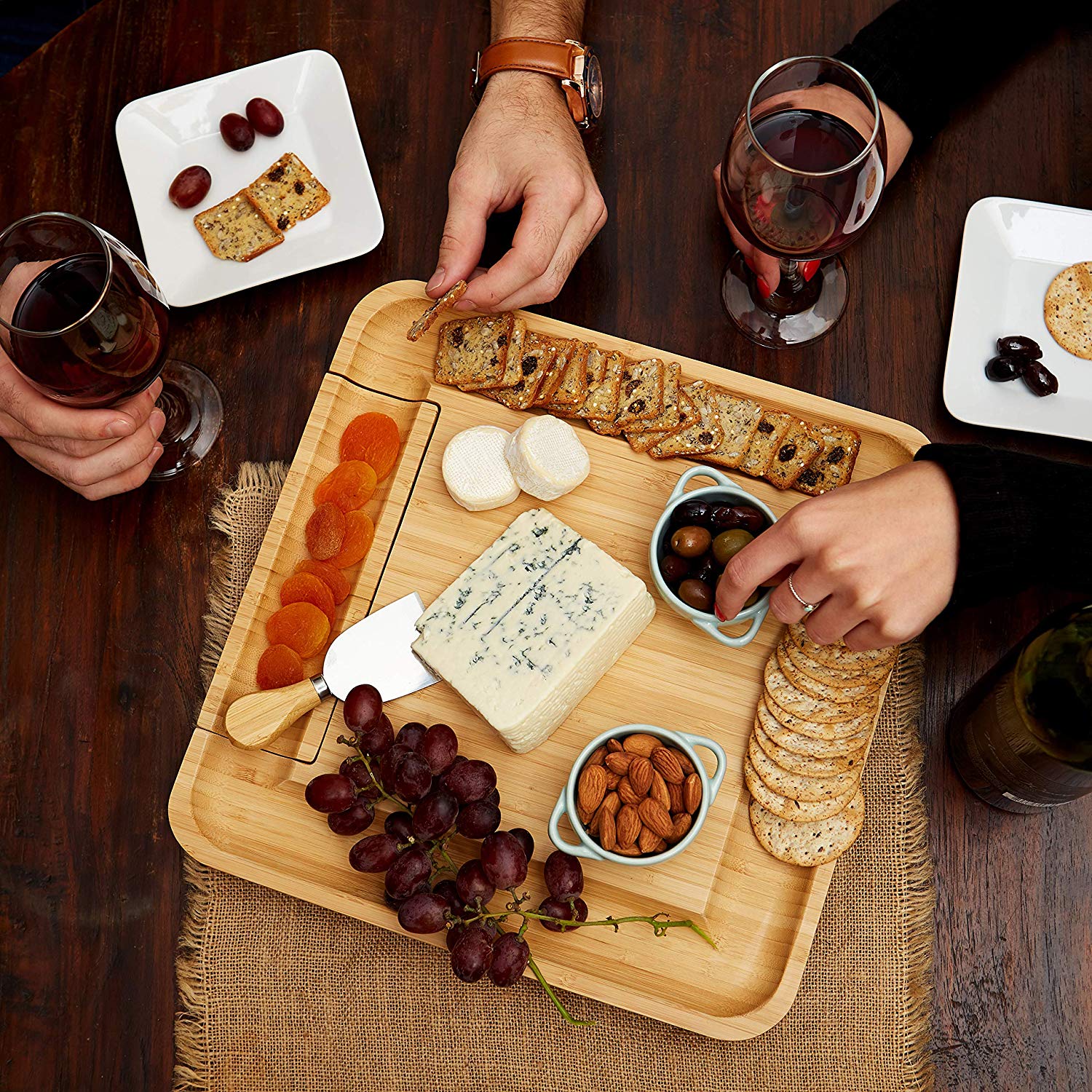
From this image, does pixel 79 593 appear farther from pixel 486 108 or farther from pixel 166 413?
pixel 486 108

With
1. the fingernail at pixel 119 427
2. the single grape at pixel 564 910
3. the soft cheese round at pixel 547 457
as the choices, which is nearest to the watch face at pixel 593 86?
the soft cheese round at pixel 547 457

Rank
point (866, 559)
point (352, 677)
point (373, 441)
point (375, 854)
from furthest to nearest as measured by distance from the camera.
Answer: point (373, 441), point (352, 677), point (375, 854), point (866, 559)

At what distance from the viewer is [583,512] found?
1431mm

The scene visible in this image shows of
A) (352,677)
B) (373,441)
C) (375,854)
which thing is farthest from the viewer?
(373,441)

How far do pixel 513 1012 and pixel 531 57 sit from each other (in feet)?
4.99

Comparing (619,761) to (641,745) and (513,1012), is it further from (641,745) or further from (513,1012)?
(513,1012)

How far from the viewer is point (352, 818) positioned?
4.14 ft

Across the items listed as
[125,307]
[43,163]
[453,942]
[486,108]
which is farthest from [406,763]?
[43,163]

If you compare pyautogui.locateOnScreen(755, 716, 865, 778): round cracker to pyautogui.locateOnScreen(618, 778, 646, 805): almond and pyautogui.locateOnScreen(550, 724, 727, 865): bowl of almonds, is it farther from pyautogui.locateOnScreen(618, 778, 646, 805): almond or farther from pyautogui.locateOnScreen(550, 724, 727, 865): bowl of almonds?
pyautogui.locateOnScreen(618, 778, 646, 805): almond

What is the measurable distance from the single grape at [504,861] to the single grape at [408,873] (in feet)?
0.27

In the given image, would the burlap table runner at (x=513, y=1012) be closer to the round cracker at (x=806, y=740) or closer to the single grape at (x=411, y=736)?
the round cracker at (x=806, y=740)

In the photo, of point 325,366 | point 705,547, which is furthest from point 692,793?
point 325,366

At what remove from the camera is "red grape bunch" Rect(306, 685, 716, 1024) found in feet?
3.91

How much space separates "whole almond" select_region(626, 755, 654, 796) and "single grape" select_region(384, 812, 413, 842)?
0.33 m
